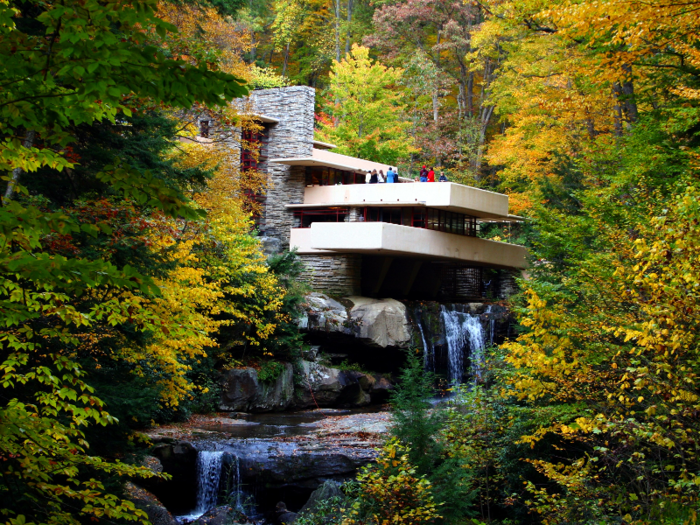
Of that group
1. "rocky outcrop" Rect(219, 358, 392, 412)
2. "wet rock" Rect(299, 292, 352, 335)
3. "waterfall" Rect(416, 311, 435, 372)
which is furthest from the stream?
"waterfall" Rect(416, 311, 435, 372)

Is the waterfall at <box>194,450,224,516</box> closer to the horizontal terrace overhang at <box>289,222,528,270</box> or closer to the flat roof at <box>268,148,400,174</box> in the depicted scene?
the horizontal terrace overhang at <box>289,222,528,270</box>

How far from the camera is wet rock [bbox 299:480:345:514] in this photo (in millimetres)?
10734

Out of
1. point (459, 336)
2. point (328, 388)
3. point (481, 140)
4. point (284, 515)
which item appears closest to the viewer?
point (284, 515)

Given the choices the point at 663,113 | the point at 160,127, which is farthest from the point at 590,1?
the point at 160,127

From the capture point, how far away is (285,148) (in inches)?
1097

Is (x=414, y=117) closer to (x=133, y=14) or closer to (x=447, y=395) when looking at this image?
(x=447, y=395)

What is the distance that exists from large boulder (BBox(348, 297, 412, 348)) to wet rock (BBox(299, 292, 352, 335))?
1.14 feet

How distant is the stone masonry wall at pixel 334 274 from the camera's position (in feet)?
80.4

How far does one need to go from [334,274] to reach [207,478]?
1289 centimetres


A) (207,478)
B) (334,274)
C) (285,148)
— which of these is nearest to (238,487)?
(207,478)

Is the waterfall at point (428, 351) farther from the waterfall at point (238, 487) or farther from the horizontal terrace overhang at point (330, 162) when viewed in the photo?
the waterfall at point (238, 487)

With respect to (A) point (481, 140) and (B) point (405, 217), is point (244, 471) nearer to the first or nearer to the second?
(B) point (405, 217)

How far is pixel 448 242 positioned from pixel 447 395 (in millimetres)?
5937

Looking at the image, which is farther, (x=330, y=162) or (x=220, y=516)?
(x=330, y=162)
